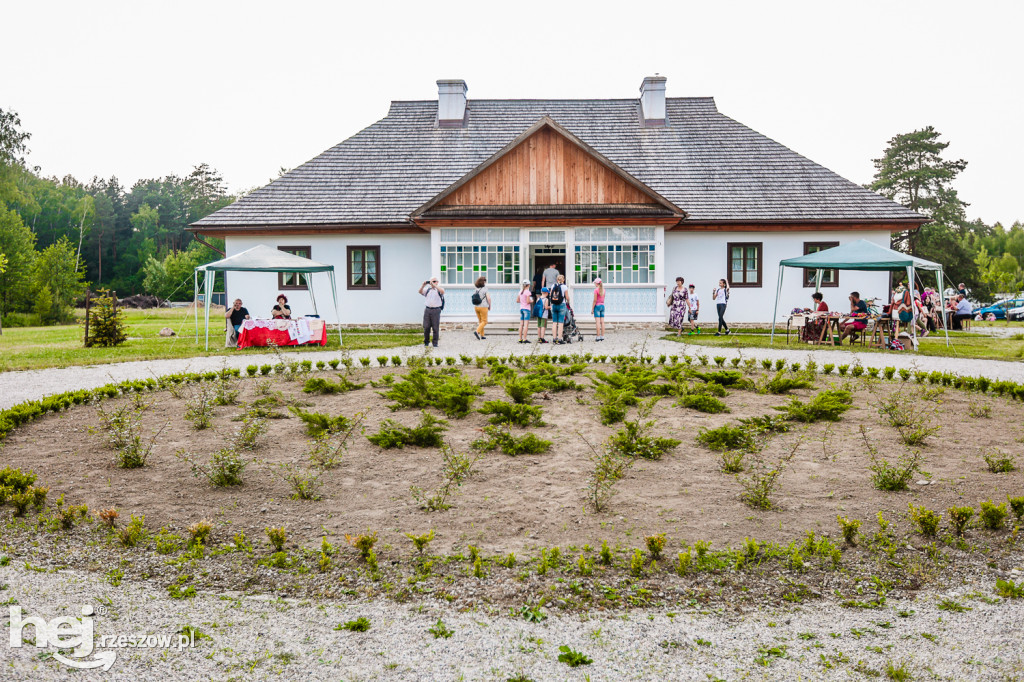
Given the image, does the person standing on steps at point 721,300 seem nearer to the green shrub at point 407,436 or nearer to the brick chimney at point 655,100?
the brick chimney at point 655,100

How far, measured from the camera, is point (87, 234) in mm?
82500

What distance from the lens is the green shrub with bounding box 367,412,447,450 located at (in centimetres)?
673

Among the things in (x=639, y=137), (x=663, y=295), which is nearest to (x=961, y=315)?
(x=663, y=295)

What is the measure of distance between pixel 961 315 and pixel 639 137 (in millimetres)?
13208

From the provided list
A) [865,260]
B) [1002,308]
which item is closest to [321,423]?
[865,260]

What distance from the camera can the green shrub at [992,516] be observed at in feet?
15.6

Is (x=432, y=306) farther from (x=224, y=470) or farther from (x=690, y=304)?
(x=224, y=470)

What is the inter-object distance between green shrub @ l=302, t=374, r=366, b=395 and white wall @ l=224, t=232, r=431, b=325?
1549cm

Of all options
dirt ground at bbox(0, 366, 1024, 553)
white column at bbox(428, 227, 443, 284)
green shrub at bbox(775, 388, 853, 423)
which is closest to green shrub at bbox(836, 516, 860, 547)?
dirt ground at bbox(0, 366, 1024, 553)

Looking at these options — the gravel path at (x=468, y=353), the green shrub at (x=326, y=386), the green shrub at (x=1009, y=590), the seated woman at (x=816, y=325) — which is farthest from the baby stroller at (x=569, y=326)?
the green shrub at (x=1009, y=590)

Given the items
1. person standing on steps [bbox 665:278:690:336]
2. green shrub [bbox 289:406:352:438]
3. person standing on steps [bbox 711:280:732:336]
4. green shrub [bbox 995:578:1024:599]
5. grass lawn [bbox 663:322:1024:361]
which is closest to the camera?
green shrub [bbox 995:578:1024:599]

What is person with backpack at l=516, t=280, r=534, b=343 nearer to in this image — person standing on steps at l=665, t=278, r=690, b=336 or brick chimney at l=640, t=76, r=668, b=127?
person standing on steps at l=665, t=278, r=690, b=336

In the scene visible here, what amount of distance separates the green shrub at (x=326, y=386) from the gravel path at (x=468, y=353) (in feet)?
9.21

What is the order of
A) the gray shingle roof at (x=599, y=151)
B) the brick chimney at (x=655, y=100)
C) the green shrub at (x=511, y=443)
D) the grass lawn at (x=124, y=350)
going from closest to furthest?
the green shrub at (x=511, y=443) < the grass lawn at (x=124, y=350) < the gray shingle roof at (x=599, y=151) < the brick chimney at (x=655, y=100)
